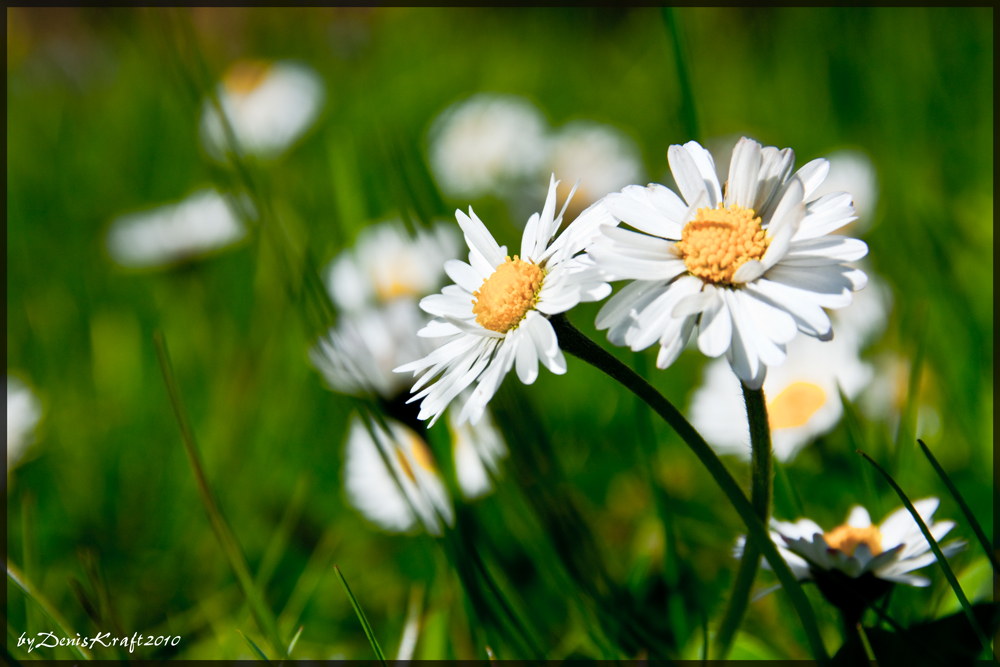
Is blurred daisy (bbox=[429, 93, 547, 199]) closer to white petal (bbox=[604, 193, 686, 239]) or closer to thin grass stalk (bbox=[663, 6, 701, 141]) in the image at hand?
thin grass stalk (bbox=[663, 6, 701, 141])

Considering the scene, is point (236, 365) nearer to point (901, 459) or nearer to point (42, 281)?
point (42, 281)

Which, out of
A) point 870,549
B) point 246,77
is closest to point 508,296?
point 870,549

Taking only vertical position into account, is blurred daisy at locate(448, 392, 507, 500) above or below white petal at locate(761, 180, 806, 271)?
below

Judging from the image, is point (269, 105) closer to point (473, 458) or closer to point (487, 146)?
point (487, 146)

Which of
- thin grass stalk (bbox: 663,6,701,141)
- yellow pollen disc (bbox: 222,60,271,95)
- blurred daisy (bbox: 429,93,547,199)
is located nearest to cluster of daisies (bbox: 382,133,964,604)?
thin grass stalk (bbox: 663,6,701,141)

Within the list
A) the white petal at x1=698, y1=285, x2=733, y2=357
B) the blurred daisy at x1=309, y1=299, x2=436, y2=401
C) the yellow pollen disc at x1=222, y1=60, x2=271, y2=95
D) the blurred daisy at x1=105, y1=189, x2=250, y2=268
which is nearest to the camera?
the white petal at x1=698, y1=285, x2=733, y2=357

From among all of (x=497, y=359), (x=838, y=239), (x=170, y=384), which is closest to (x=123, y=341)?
(x=170, y=384)

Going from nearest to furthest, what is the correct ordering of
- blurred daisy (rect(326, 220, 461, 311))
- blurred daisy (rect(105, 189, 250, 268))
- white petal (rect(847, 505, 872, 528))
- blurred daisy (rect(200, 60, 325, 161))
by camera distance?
1. white petal (rect(847, 505, 872, 528))
2. blurred daisy (rect(326, 220, 461, 311))
3. blurred daisy (rect(105, 189, 250, 268))
4. blurred daisy (rect(200, 60, 325, 161))

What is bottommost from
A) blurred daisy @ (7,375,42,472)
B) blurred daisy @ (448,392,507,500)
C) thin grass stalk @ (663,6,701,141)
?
blurred daisy @ (448,392,507,500)
